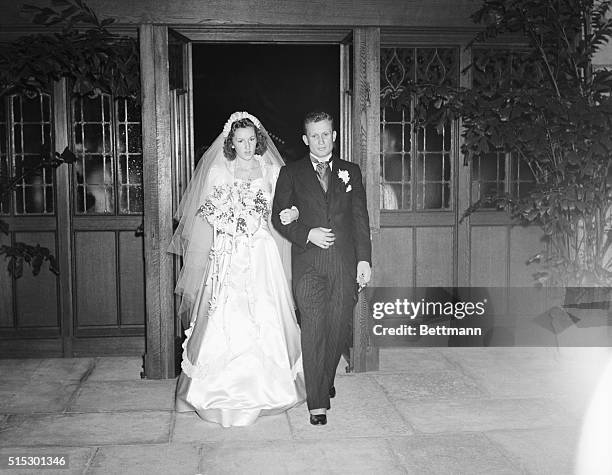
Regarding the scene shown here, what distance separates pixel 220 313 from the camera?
4.88 m

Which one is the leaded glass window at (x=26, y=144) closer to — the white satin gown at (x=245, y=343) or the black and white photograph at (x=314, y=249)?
the black and white photograph at (x=314, y=249)

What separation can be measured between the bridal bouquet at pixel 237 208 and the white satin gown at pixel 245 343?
6cm

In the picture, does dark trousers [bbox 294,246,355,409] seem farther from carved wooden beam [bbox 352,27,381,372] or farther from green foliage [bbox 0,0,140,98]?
green foliage [bbox 0,0,140,98]

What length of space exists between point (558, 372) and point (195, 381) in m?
2.65

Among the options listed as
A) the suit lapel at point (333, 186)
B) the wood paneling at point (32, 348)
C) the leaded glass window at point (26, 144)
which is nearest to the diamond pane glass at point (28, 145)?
the leaded glass window at point (26, 144)

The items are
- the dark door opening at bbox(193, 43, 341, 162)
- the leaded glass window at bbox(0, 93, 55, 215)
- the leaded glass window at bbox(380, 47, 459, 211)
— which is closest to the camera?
the leaded glass window at bbox(0, 93, 55, 215)

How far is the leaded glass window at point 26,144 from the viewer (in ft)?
20.7

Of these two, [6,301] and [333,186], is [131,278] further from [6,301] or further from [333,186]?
[333,186]

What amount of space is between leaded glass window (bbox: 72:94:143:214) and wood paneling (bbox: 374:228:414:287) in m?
2.04

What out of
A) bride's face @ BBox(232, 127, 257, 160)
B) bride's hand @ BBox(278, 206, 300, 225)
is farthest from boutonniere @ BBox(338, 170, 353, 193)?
bride's face @ BBox(232, 127, 257, 160)

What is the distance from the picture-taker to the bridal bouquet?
4988 mm

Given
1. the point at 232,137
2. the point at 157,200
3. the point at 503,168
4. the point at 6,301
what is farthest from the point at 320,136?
the point at 6,301

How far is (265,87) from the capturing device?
A: 834 cm

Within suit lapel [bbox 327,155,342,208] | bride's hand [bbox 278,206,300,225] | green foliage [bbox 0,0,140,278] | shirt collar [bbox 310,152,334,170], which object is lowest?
bride's hand [bbox 278,206,300,225]
